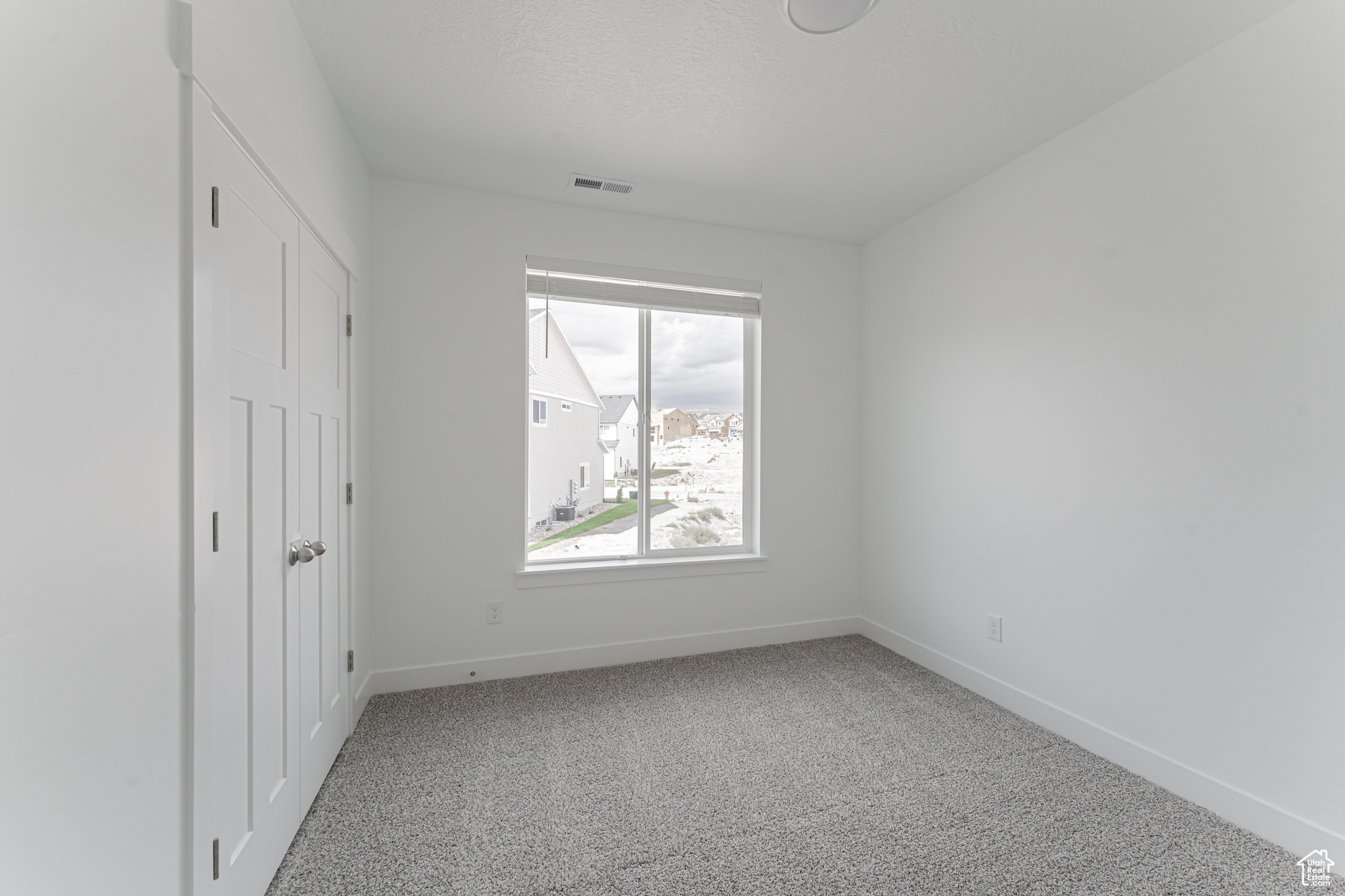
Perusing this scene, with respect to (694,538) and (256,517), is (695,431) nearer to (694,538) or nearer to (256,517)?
(694,538)

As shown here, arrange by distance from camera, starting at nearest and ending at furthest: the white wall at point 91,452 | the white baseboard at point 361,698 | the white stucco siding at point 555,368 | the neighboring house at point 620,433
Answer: the white wall at point 91,452, the white baseboard at point 361,698, the white stucco siding at point 555,368, the neighboring house at point 620,433

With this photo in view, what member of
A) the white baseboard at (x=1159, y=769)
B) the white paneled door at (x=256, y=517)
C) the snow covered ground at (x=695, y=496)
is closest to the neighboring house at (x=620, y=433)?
the snow covered ground at (x=695, y=496)

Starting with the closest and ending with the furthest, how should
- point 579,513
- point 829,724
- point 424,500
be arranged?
point 829,724
point 424,500
point 579,513

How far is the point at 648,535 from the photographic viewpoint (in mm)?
3406

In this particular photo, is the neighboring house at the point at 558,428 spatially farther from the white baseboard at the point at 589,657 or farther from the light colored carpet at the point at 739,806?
the light colored carpet at the point at 739,806

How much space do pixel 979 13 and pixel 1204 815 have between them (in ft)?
8.66

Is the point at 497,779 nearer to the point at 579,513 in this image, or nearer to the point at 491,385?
the point at 579,513

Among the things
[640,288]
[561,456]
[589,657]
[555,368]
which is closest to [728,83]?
[640,288]

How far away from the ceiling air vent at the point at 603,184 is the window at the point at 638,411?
1.28 ft

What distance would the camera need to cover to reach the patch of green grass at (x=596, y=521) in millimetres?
3217

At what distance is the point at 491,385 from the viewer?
2959 millimetres

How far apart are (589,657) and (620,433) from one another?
1244 millimetres

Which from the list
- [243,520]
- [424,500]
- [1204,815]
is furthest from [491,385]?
[1204,815]

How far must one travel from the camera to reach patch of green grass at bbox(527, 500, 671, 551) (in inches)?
127
